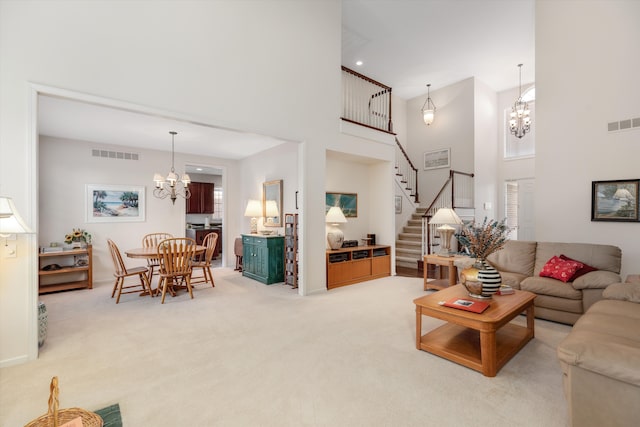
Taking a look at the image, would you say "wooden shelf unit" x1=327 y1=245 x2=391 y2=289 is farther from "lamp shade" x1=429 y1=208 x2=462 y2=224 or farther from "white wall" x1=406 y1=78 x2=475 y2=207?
"white wall" x1=406 y1=78 x2=475 y2=207

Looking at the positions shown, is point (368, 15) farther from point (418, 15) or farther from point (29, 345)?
point (29, 345)

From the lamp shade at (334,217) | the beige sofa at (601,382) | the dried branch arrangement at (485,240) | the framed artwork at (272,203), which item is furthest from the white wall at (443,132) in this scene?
the beige sofa at (601,382)

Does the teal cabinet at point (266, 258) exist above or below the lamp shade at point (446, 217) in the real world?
below

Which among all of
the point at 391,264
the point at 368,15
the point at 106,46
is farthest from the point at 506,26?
the point at 106,46

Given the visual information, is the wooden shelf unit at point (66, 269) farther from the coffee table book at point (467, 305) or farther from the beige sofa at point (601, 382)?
the beige sofa at point (601, 382)

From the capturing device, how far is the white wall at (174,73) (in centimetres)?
260

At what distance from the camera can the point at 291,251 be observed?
213 inches

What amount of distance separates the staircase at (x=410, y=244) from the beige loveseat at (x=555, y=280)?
2899mm

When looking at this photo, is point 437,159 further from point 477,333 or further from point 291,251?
point 477,333

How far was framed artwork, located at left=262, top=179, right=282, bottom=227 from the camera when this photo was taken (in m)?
6.09

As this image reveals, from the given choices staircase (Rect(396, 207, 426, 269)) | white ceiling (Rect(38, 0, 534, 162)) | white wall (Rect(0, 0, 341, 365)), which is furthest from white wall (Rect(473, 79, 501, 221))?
white wall (Rect(0, 0, 341, 365))

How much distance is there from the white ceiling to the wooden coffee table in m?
3.28

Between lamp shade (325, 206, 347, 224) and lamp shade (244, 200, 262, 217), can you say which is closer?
lamp shade (325, 206, 347, 224)

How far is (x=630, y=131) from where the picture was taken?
13.2 ft
